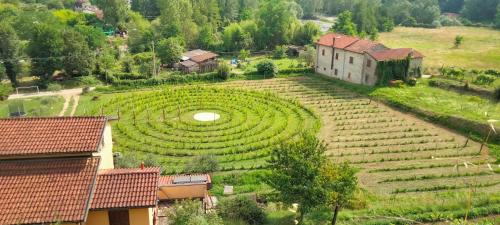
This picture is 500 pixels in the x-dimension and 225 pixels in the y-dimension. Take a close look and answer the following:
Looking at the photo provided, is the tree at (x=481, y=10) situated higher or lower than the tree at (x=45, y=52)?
higher

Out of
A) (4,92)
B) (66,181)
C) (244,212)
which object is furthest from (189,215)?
(4,92)

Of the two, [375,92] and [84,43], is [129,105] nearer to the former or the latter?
[84,43]

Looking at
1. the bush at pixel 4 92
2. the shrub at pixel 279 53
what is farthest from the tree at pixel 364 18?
the bush at pixel 4 92

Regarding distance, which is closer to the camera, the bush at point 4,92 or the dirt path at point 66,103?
the dirt path at point 66,103

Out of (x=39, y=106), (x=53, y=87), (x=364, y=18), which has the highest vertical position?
(x=364, y=18)

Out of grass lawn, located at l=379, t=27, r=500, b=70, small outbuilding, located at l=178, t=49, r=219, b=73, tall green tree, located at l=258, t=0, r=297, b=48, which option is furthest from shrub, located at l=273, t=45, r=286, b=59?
grass lawn, located at l=379, t=27, r=500, b=70

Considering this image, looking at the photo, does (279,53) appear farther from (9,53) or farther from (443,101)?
(9,53)

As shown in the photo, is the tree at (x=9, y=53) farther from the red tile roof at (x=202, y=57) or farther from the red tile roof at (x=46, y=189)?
the red tile roof at (x=46, y=189)
